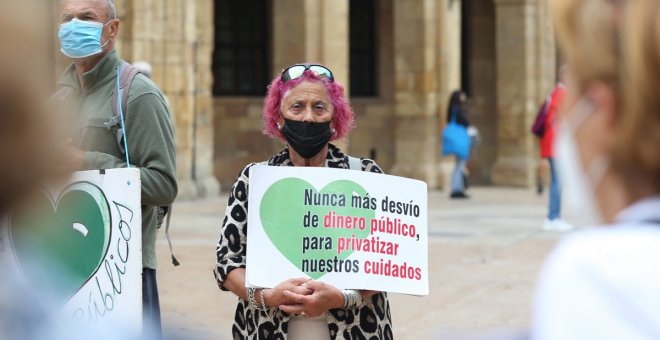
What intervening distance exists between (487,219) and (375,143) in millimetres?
8053

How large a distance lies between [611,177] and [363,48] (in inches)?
861

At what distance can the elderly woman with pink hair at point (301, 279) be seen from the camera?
3447 mm

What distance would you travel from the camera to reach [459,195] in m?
18.7

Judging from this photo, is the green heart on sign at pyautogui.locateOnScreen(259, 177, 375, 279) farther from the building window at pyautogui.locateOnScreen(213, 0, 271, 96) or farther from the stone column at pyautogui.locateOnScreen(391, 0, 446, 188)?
the building window at pyautogui.locateOnScreen(213, 0, 271, 96)

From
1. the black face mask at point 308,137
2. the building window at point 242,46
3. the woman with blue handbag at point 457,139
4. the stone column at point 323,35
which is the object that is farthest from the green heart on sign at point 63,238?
the building window at point 242,46

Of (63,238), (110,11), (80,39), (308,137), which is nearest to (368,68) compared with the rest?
(110,11)

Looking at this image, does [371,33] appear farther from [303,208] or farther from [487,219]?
[303,208]

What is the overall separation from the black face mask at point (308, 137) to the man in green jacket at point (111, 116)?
432mm

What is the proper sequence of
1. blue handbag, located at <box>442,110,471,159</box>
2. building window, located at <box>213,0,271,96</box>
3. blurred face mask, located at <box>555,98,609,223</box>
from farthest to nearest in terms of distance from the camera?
building window, located at <box>213,0,271,96</box>
blue handbag, located at <box>442,110,471,159</box>
blurred face mask, located at <box>555,98,609,223</box>

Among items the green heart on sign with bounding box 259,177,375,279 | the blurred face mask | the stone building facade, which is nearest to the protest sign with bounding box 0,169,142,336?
the green heart on sign with bounding box 259,177,375,279

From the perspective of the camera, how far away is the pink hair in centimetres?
376

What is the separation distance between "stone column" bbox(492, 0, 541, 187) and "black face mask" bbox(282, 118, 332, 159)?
19093 millimetres

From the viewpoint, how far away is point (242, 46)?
21.5 meters

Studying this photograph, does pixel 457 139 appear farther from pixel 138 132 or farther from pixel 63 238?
pixel 63 238
